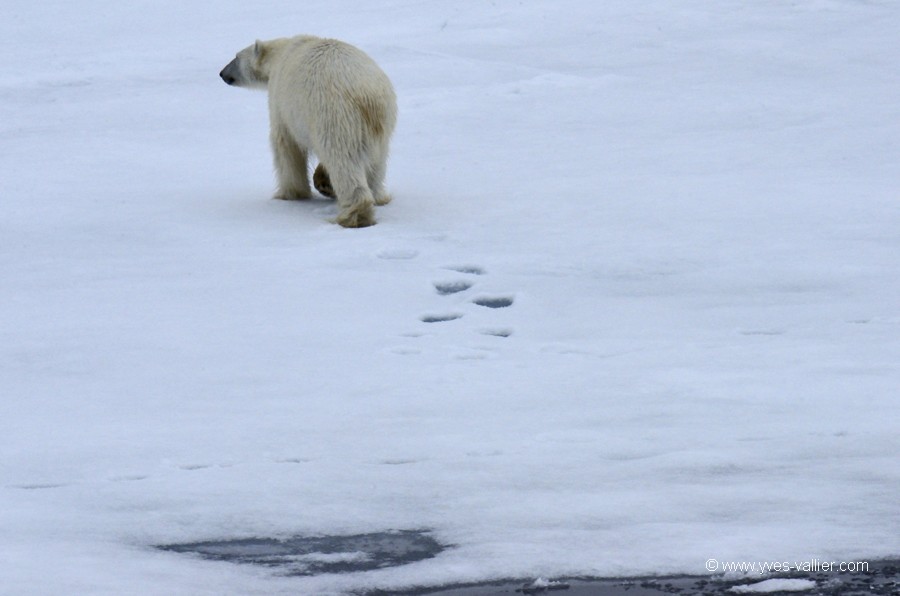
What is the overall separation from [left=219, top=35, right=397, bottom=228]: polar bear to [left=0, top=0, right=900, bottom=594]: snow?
25cm

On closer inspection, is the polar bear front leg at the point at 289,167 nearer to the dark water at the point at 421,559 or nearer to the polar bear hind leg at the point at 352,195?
the polar bear hind leg at the point at 352,195

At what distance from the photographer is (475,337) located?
464cm

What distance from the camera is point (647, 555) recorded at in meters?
3.03

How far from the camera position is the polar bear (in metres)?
6.36

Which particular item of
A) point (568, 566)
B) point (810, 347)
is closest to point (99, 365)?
point (568, 566)

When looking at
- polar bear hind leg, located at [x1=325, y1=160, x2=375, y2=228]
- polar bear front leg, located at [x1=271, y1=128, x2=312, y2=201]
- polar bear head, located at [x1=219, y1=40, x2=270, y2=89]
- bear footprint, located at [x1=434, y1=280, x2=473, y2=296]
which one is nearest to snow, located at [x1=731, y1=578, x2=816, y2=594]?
bear footprint, located at [x1=434, y1=280, x2=473, y2=296]

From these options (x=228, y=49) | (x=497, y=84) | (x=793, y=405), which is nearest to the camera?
(x=793, y=405)

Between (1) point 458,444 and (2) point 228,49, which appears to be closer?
(1) point 458,444

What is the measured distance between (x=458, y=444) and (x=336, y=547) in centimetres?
67

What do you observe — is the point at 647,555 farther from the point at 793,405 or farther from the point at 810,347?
the point at 810,347

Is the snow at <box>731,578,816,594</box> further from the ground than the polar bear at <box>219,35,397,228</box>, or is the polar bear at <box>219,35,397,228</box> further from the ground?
the polar bear at <box>219,35,397,228</box>

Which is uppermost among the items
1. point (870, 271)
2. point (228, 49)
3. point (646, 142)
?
point (228, 49)

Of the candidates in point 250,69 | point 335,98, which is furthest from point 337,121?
point 250,69

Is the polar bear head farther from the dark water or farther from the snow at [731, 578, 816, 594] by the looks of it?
the snow at [731, 578, 816, 594]
